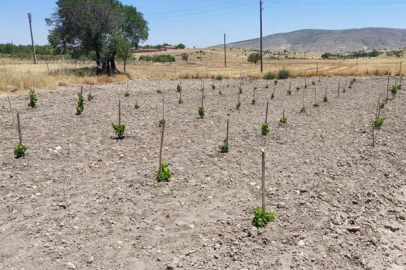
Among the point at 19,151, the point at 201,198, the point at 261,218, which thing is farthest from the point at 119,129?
the point at 261,218

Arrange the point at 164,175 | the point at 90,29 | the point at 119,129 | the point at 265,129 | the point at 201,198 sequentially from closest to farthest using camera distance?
1. the point at 201,198
2. the point at 164,175
3. the point at 119,129
4. the point at 265,129
5. the point at 90,29

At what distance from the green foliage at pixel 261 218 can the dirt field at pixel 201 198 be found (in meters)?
0.09

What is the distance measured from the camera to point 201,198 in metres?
6.33

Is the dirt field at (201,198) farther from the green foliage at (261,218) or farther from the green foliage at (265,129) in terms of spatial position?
the green foliage at (265,129)

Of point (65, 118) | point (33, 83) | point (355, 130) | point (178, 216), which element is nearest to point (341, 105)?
point (355, 130)

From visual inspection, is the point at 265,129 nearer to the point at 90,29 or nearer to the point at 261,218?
the point at 261,218

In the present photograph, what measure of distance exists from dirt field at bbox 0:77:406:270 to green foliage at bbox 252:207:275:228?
0.09m

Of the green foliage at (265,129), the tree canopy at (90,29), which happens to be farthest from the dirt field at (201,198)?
the tree canopy at (90,29)

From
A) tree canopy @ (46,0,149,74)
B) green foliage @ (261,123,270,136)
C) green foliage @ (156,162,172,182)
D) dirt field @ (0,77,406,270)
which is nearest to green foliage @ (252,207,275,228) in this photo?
dirt field @ (0,77,406,270)

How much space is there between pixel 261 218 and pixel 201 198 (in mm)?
1348

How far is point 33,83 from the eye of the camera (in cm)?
2164

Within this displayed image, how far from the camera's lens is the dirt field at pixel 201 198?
15.5 feet

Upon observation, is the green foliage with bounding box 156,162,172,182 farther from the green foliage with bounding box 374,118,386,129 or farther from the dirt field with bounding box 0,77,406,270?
the green foliage with bounding box 374,118,386,129

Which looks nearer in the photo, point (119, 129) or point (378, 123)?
point (119, 129)
